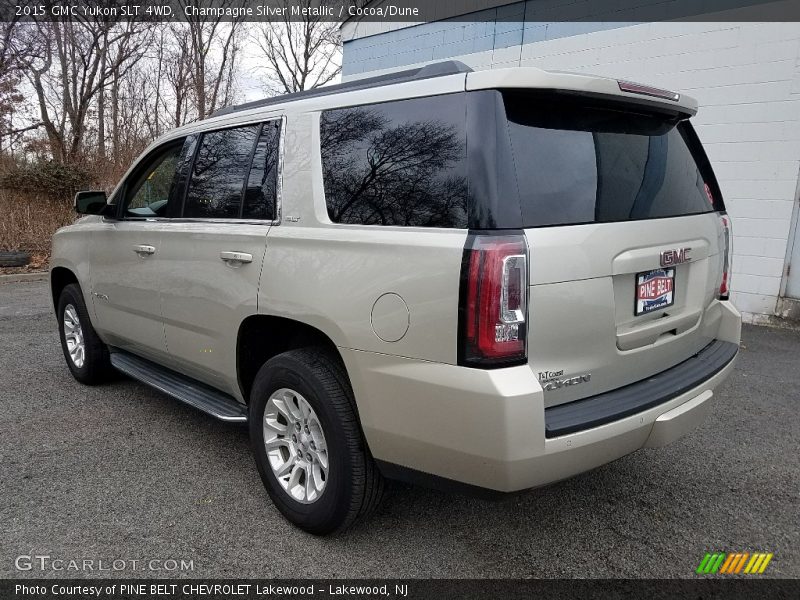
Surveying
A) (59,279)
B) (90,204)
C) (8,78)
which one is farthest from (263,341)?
(8,78)

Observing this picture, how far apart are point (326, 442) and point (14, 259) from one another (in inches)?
399

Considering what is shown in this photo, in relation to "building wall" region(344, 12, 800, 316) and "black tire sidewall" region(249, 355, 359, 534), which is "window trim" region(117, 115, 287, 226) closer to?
"black tire sidewall" region(249, 355, 359, 534)

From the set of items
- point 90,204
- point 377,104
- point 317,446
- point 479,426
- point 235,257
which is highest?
point 377,104

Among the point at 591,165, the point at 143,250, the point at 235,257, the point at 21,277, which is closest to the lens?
the point at 591,165

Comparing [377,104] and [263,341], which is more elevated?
[377,104]

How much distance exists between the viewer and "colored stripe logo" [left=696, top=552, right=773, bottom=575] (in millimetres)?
2475

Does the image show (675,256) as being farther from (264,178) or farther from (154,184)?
(154,184)

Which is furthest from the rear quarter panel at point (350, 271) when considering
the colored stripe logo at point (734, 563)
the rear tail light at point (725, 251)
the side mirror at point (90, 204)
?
the side mirror at point (90, 204)

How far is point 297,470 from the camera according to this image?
9.00 feet

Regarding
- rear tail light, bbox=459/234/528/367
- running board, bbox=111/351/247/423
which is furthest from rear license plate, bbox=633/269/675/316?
running board, bbox=111/351/247/423

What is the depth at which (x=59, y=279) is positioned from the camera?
4.97 m

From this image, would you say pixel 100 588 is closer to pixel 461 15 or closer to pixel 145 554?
pixel 145 554

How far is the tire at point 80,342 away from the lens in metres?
4.49

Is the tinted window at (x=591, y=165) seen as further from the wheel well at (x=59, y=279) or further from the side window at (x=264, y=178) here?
the wheel well at (x=59, y=279)
